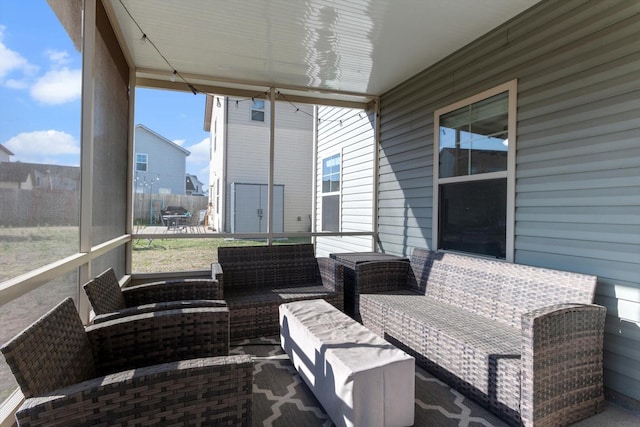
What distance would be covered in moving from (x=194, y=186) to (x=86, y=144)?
2.66 meters

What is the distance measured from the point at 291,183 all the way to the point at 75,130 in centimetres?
665

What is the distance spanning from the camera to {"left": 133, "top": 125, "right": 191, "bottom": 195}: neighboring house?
4.62 metres

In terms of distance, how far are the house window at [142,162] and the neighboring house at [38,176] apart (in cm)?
283

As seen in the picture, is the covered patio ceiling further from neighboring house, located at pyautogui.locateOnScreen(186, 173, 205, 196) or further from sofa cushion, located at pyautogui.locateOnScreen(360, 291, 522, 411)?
sofa cushion, located at pyautogui.locateOnScreen(360, 291, 522, 411)

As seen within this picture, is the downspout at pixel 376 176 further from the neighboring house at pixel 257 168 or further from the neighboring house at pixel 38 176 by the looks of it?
the neighboring house at pixel 38 176

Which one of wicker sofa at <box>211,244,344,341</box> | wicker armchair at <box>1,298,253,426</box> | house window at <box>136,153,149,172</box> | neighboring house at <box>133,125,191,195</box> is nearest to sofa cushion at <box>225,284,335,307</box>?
wicker sofa at <box>211,244,344,341</box>

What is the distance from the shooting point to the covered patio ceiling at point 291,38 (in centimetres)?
290

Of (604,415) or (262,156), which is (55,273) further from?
(262,156)

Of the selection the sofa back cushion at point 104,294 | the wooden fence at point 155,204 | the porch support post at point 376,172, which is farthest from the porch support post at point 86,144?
the porch support post at point 376,172

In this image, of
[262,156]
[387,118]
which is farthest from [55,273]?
[262,156]

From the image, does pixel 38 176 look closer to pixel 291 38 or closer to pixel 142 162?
pixel 291 38

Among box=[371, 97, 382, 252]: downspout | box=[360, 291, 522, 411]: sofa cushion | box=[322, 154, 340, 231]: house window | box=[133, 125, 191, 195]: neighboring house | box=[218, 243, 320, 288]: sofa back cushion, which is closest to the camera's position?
box=[360, 291, 522, 411]: sofa cushion

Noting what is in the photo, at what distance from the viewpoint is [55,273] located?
1.86 metres

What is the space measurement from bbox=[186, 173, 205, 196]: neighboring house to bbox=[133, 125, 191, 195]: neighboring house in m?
0.07
